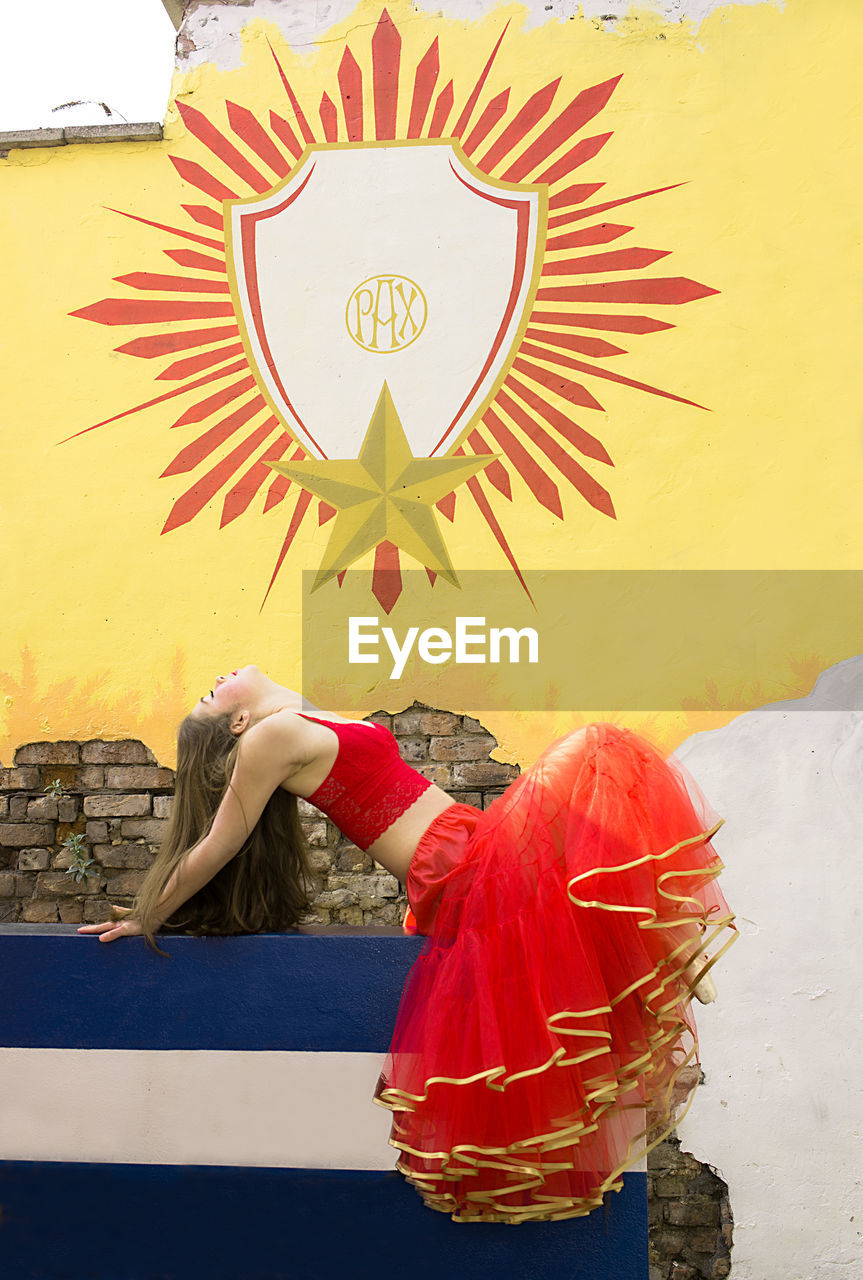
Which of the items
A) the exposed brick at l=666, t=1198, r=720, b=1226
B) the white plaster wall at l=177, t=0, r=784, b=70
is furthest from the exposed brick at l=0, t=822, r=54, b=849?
the white plaster wall at l=177, t=0, r=784, b=70

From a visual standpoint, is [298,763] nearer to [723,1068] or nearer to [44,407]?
[723,1068]

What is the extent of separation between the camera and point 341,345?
2.88 metres

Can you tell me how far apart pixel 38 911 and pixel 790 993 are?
6.84 ft

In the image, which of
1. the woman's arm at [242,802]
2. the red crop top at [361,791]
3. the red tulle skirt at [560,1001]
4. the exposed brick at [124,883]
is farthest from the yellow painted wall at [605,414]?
the red tulle skirt at [560,1001]

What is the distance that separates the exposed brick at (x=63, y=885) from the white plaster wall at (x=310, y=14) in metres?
2.42

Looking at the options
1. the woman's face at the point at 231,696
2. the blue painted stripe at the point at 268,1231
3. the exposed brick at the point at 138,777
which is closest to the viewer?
the blue painted stripe at the point at 268,1231

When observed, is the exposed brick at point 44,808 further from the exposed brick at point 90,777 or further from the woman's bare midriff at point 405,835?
the woman's bare midriff at point 405,835

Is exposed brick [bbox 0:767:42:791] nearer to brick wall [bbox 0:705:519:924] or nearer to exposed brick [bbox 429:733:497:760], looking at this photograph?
brick wall [bbox 0:705:519:924]

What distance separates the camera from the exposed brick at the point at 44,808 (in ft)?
9.41

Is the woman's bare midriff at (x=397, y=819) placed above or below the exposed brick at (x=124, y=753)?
above

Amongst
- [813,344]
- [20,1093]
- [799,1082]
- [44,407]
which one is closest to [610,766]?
[20,1093]

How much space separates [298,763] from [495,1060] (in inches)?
25.6

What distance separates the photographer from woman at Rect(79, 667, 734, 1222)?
4.91 feet

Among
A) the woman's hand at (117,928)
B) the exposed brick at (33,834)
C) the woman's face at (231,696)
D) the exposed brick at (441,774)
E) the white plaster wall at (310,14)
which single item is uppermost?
the white plaster wall at (310,14)
